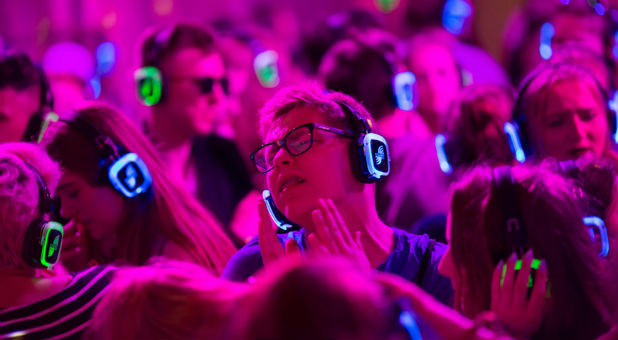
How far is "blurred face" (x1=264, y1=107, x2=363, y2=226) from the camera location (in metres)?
2.23

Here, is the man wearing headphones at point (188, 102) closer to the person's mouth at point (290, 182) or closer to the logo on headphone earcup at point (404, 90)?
the logo on headphone earcup at point (404, 90)

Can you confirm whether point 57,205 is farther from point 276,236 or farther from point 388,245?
point 388,245

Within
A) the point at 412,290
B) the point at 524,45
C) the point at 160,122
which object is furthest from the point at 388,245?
the point at 524,45

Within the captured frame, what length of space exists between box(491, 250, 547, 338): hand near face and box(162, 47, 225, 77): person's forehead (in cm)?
234

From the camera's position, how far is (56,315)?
1.98 meters

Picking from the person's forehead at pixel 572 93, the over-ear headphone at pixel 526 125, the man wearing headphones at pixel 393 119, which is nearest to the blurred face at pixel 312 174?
the over-ear headphone at pixel 526 125

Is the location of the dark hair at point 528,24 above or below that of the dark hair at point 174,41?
below

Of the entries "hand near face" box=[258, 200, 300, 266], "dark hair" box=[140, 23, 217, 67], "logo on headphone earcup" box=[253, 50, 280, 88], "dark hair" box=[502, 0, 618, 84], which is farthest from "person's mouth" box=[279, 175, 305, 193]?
"logo on headphone earcup" box=[253, 50, 280, 88]

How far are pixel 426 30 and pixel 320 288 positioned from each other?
4.14 metres

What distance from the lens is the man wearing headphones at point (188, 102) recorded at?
3.71 m

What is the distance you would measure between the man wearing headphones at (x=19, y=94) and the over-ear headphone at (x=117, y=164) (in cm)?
72

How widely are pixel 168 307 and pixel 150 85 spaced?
2.33 m

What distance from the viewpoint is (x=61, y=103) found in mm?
5137

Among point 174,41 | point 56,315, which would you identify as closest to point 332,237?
point 56,315
